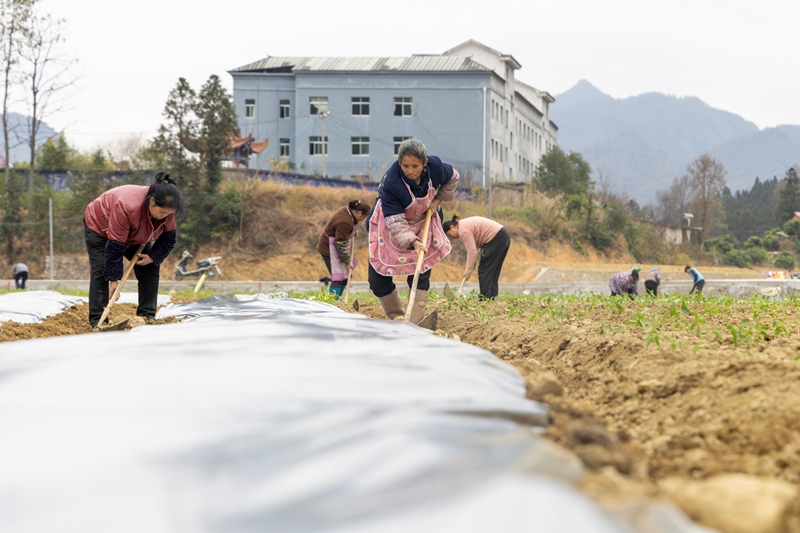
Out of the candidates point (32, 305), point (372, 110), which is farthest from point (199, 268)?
point (372, 110)

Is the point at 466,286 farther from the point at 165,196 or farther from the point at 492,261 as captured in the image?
the point at 165,196

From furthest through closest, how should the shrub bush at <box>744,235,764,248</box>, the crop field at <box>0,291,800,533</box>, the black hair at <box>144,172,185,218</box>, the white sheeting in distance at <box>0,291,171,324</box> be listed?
the shrub bush at <box>744,235,764,248</box> → the white sheeting in distance at <box>0,291,171,324</box> → the black hair at <box>144,172,185,218</box> → the crop field at <box>0,291,800,533</box>

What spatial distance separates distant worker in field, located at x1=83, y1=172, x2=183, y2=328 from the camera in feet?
18.6

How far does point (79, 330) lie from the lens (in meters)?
6.16

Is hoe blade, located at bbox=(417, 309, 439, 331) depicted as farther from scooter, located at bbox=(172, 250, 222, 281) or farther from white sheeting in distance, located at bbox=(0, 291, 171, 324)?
scooter, located at bbox=(172, 250, 222, 281)

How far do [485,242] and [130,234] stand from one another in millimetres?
4890

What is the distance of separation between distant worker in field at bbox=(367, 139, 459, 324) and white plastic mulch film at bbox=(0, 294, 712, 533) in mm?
2866

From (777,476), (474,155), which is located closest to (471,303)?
(777,476)

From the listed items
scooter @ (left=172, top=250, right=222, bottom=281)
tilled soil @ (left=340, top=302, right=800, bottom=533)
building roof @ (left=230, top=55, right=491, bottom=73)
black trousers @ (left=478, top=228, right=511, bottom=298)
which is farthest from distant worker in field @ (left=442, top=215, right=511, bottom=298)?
building roof @ (left=230, top=55, right=491, bottom=73)

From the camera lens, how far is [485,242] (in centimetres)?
951

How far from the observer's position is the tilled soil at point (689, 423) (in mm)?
1462

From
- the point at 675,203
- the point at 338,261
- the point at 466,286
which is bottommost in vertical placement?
the point at 466,286

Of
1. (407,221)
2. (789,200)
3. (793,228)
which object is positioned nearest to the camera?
(407,221)

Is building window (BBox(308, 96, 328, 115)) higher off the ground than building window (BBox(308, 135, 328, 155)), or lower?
higher
